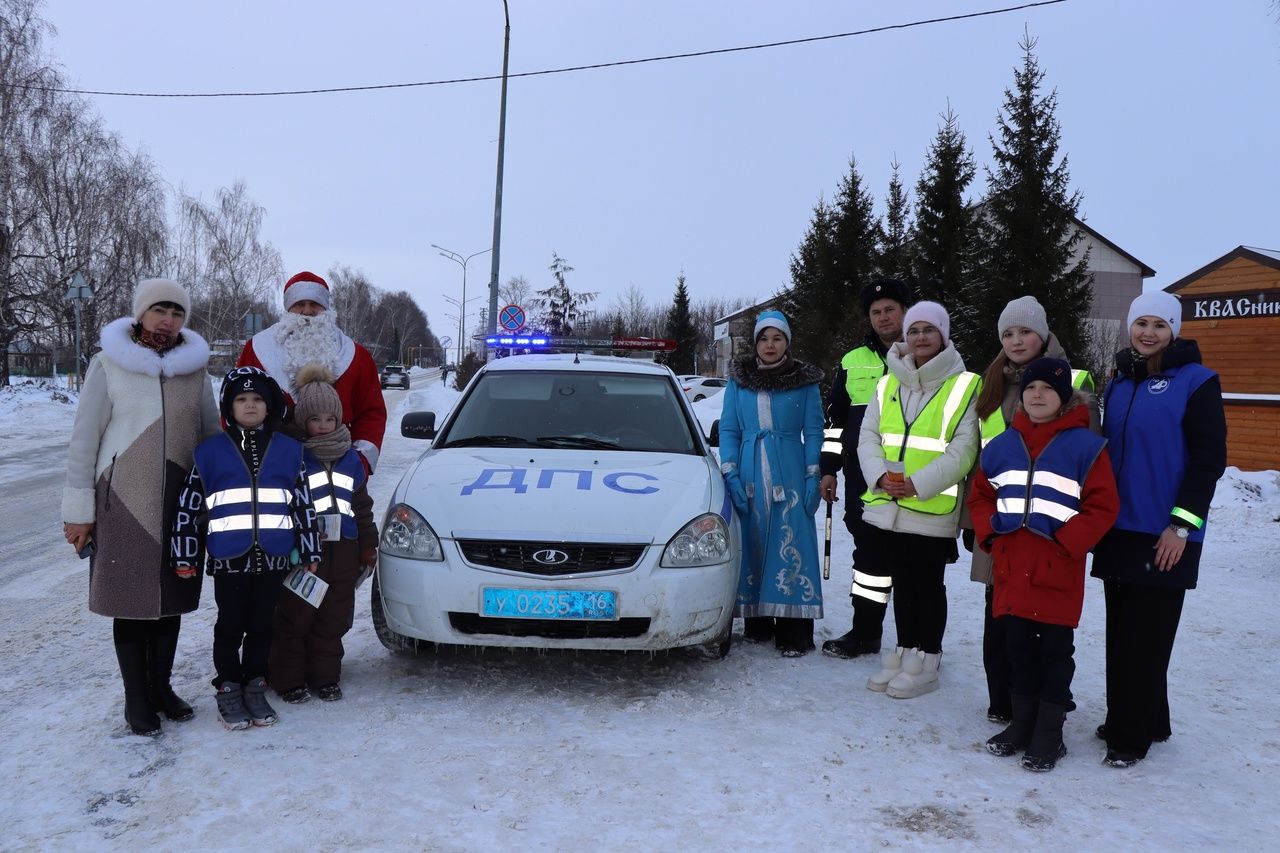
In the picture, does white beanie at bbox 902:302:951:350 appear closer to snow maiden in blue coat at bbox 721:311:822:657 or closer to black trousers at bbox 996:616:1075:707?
snow maiden in blue coat at bbox 721:311:822:657

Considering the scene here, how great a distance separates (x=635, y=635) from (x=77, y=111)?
30.2 metres

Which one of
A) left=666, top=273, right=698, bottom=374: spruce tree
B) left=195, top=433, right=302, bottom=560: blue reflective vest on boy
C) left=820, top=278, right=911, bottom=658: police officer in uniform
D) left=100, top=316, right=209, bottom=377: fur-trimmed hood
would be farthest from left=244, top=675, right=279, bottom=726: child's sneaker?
left=666, top=273, right=698, bottom=374: spruce tree

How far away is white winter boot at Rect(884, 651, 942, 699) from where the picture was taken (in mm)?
4102

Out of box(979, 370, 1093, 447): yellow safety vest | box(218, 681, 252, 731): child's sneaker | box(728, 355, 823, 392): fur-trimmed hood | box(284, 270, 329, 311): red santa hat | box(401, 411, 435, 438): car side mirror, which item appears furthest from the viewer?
box(401, 411, 435, 438): car side mirror

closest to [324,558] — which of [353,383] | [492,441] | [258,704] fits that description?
[258,704]

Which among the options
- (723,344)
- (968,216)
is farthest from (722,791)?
(723,344)

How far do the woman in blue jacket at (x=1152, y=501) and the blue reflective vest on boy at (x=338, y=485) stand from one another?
3.00 meters

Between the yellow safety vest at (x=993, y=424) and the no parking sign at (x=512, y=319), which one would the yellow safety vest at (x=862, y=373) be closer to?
the yellow safety vest at (x=993, y=424)

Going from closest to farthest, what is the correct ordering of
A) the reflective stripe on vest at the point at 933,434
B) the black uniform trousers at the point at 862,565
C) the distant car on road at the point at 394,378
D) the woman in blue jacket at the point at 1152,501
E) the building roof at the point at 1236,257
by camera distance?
1. the woman in blue jacket at the point at 1152,501
2. the reflective stripe on vest at the point at 933,434
3. the black uniform trousers at the point at 862,565
4. the building roof at the point at 1236,257
5. the distant car on road at the point at 394,378

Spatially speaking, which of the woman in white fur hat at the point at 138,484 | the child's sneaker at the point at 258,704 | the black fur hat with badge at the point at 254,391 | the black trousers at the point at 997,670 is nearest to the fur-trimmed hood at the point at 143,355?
the woman in white fur hat at the point at 138,484

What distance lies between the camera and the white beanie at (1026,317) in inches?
148

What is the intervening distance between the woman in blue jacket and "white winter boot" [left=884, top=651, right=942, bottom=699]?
79 centimetres

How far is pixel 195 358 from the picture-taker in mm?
3602

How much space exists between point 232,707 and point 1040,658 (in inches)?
123
